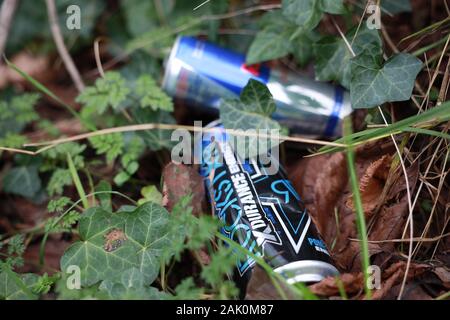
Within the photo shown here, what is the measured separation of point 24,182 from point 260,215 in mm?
838

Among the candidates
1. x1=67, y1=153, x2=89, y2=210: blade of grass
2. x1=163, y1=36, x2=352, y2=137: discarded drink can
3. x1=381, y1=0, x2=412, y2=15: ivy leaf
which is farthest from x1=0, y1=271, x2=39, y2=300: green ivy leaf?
x1=381, y1=0, x2=412, y2=15: ivy leaf

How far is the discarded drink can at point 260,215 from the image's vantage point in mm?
1088

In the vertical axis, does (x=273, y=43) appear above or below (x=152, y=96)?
above

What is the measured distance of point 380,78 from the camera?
125 centimetres

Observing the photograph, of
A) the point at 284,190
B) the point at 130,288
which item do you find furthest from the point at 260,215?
the point at 130,288

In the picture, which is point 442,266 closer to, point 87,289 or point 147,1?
point 87,289

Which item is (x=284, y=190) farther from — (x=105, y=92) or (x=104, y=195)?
A: (x=105, y=92)

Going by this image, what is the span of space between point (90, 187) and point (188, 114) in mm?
441

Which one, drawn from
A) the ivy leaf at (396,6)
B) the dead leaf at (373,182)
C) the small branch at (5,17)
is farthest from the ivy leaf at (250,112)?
the small branch at (5,17)

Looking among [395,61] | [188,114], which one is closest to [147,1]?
[188,114]

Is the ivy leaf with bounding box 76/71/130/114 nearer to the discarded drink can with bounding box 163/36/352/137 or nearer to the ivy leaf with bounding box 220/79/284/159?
the discarded drink can with bounding box 163/36/352/137

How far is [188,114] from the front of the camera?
1.72 m

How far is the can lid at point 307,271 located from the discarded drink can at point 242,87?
0.56 m

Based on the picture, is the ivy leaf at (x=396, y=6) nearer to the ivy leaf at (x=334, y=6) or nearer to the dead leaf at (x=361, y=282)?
the ivy leaf at (x=334, y=6)
